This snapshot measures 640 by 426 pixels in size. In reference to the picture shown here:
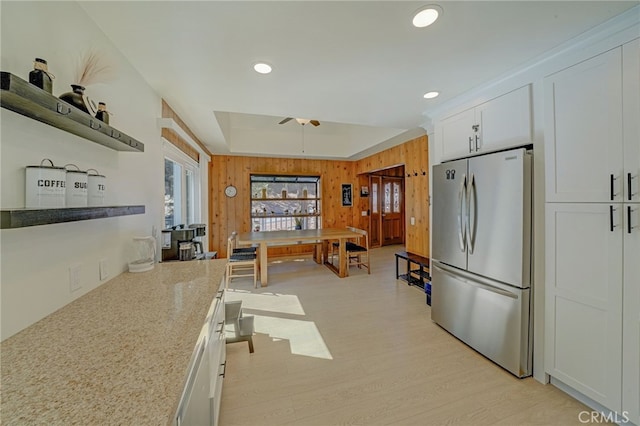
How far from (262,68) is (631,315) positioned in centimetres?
290

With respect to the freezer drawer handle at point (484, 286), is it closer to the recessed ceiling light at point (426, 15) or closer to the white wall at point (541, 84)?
the white wall at point (541, 84)

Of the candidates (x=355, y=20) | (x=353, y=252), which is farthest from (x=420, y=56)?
(x=353, y=252)

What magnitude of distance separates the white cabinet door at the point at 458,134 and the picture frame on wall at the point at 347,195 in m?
4.07

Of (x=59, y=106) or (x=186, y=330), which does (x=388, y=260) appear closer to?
(x=186, y=330)

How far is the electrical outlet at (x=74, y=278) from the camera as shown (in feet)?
4.10

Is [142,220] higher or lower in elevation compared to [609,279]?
higher

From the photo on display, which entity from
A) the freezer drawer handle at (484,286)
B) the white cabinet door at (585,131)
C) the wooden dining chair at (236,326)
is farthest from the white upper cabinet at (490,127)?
the wooden dining chair at (236,326)

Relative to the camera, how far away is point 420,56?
6.02 ft

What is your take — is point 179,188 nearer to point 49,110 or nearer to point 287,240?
point 287,240

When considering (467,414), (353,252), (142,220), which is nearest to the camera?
(467,414)

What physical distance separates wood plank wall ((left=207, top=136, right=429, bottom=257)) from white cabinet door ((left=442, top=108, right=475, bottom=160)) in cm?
154

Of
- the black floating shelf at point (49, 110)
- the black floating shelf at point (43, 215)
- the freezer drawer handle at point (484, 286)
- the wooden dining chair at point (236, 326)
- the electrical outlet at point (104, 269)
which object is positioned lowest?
the wooden dining chair at point (236, 326)

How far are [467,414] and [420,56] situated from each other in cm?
246

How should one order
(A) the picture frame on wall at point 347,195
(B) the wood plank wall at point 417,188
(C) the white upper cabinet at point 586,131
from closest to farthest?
(C) the white upper cabinet at point 586,131 → (B) the wood plank wall at point 417,188 → (A) the picture frame on wall at point 347,195
